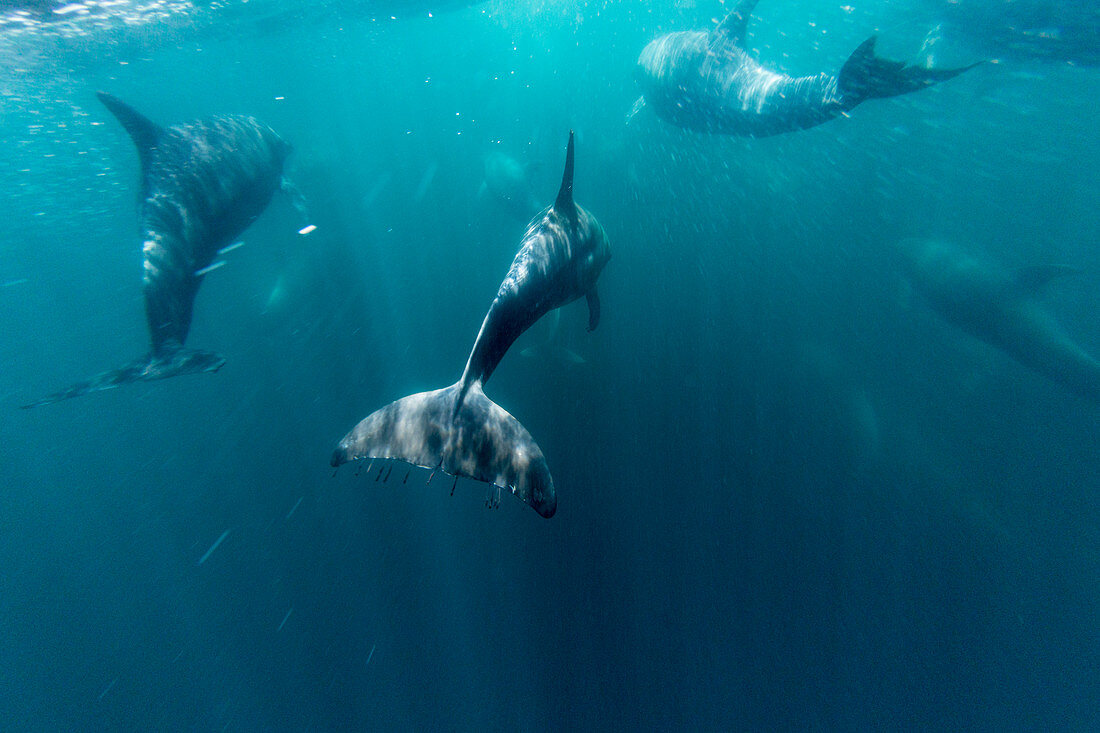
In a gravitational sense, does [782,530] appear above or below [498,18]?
below

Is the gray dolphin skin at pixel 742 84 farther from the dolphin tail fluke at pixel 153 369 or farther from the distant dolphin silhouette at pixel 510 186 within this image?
the dolphin tail fluke at pixel 153 369

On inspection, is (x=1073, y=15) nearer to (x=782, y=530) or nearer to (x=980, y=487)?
(x=980, y=487)

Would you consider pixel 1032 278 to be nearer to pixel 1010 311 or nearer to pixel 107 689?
pixel 1010 311

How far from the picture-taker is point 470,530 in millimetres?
8727

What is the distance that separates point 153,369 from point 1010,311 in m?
19.6

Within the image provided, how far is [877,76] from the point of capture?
725 centimetres

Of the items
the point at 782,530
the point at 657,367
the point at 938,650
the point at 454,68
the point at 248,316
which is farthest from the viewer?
the point at 454,68

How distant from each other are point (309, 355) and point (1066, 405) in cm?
2156

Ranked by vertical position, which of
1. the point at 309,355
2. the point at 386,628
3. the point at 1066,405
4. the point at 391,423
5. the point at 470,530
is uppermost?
the point at 391,423

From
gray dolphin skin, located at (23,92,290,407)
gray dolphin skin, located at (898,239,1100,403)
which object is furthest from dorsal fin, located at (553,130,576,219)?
gray dolphin skin, located at (898,239,1100,403)

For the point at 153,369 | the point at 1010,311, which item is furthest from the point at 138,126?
the point at 1010,311

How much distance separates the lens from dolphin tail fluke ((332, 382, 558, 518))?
398 cm

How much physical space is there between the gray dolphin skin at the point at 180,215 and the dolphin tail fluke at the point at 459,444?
385cm

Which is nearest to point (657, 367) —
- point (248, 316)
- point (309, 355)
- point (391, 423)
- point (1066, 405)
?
point (391, 423)
